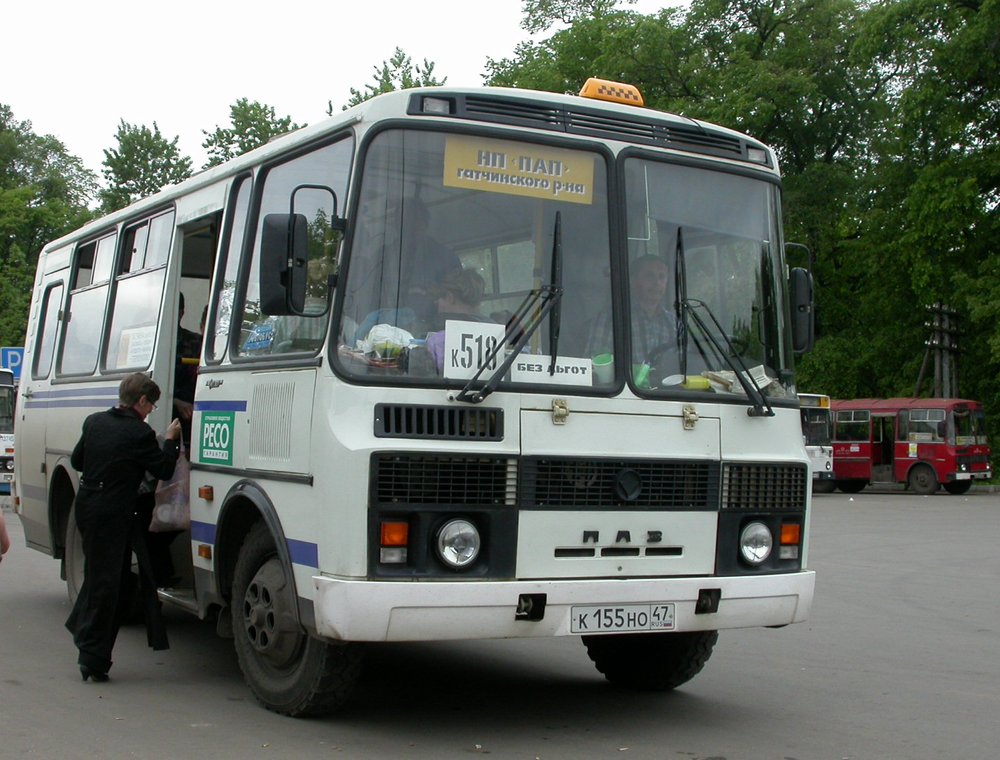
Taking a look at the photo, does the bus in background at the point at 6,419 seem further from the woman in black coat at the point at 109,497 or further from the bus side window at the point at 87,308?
the woman in black coat at the point at 109,497

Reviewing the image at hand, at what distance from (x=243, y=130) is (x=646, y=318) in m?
49.7

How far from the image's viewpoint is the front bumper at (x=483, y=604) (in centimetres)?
605

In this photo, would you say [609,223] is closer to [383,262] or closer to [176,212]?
[383,262]

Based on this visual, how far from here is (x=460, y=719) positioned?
7078mm

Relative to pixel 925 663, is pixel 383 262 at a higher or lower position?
higher

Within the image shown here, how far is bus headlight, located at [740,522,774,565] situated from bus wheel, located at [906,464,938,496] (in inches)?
1261

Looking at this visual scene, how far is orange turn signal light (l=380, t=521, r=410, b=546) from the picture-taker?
20.1 feet

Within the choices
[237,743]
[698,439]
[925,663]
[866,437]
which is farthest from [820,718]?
[866,437]

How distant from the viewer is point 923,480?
37.8m

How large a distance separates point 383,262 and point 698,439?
181 cm

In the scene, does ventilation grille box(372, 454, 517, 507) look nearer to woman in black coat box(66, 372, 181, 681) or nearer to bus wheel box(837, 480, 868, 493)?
woman in black coat box(66, 372, 181, 681)

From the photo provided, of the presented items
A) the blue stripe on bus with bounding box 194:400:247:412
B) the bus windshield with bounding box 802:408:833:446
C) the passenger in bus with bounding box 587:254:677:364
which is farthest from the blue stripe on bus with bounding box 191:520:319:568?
the bus windshield with bounding box 802:408:833:446

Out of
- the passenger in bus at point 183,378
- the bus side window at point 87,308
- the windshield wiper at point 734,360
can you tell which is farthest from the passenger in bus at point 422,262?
the bus side window at point 87,308

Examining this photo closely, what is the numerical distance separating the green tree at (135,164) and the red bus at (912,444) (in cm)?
3580
